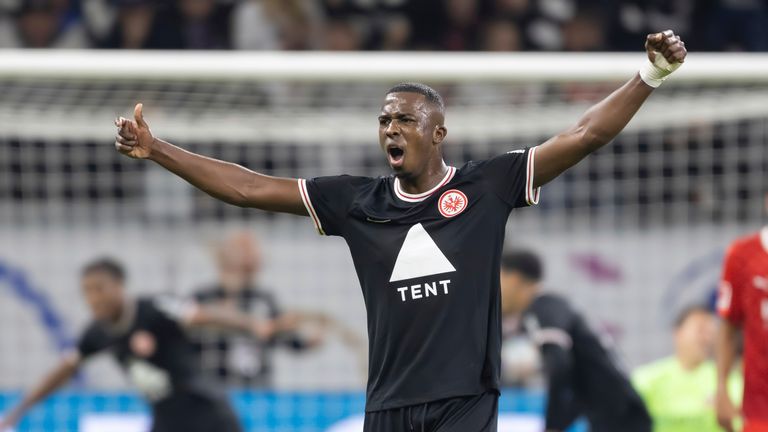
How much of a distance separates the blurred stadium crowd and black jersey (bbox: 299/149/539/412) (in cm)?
636

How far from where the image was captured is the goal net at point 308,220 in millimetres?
9391

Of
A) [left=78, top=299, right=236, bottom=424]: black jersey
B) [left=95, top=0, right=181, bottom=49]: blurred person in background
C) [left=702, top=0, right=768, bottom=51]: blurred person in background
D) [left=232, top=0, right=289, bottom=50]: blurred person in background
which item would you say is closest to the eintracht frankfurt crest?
[left=78, top=299, right=236, bottom=424]: black jersey

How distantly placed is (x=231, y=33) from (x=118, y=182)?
2424mm

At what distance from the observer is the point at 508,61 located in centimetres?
769

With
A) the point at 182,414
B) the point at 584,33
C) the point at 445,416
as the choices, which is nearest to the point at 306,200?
the point at 445,416

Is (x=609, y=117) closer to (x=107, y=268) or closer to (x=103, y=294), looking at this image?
(x=107, y=268)

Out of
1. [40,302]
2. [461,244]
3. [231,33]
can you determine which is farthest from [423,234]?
[231,33]

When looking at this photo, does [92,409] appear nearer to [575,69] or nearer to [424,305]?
[575,69]

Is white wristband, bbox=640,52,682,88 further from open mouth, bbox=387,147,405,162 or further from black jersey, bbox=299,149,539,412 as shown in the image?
open mouth, bbox=387,147,405,162

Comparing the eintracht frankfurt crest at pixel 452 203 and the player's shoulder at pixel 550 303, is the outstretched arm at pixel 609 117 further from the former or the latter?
the player's shoulder at pixel 550 303

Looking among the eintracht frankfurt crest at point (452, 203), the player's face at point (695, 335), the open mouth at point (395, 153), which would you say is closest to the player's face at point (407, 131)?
the open mouth at point (395, 153)

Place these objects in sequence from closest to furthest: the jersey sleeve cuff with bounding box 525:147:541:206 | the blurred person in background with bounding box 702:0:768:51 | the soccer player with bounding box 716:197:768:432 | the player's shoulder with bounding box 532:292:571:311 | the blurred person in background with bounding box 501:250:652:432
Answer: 1. the jersey sleeve cuff with bounding box 525:147:541:206
2. the soccer player with bounding box 716:197:768:432
3. the blurred person in background with bounding box 501:250:652:432
4. the player's shoulder with bounding box 532:292:571:311
5. the blurred person in background with bounding box 702:0:768:51

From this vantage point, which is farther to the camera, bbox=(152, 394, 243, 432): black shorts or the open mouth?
bbox=(152, 394, 243, 432): black shorts

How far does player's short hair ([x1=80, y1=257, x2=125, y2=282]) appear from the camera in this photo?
891cm
